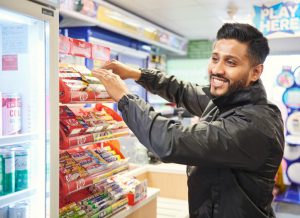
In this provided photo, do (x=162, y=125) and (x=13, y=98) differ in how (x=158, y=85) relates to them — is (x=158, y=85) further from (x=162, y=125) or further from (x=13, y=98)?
(x=13, y=98)

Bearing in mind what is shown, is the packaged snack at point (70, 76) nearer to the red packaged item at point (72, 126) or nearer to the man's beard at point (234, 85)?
the red packaged item at point (72, 126)

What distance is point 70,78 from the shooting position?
1815 millimetres

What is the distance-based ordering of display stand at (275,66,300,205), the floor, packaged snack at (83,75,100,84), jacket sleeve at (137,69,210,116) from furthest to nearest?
display stand at (275,66,300,205) → the floor → jacket sleeve at (137,69,210,116) → packaged snack at (83,75,100,84)

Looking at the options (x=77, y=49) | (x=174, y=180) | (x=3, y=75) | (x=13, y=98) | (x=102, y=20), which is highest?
(x=102, y=20)

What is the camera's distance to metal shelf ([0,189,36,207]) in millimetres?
1517

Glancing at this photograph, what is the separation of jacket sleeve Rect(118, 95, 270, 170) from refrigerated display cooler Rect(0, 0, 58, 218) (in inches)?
15.6

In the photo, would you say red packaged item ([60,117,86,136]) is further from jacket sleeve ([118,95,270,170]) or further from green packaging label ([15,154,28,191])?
jacket sleeve ([118,95,270,170])

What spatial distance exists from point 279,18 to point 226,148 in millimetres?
3326

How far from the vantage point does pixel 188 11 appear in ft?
18.6

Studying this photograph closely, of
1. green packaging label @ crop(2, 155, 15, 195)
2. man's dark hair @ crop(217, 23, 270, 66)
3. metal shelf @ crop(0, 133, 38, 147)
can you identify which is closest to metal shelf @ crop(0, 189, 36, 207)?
green packaging label @ crop(2, 155, 15, 195)

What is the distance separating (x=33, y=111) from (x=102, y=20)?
3397 mm

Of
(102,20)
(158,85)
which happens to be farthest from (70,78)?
(102,20)

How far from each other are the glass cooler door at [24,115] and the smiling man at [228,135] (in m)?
0.31

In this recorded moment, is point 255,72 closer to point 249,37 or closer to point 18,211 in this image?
point 249,37
